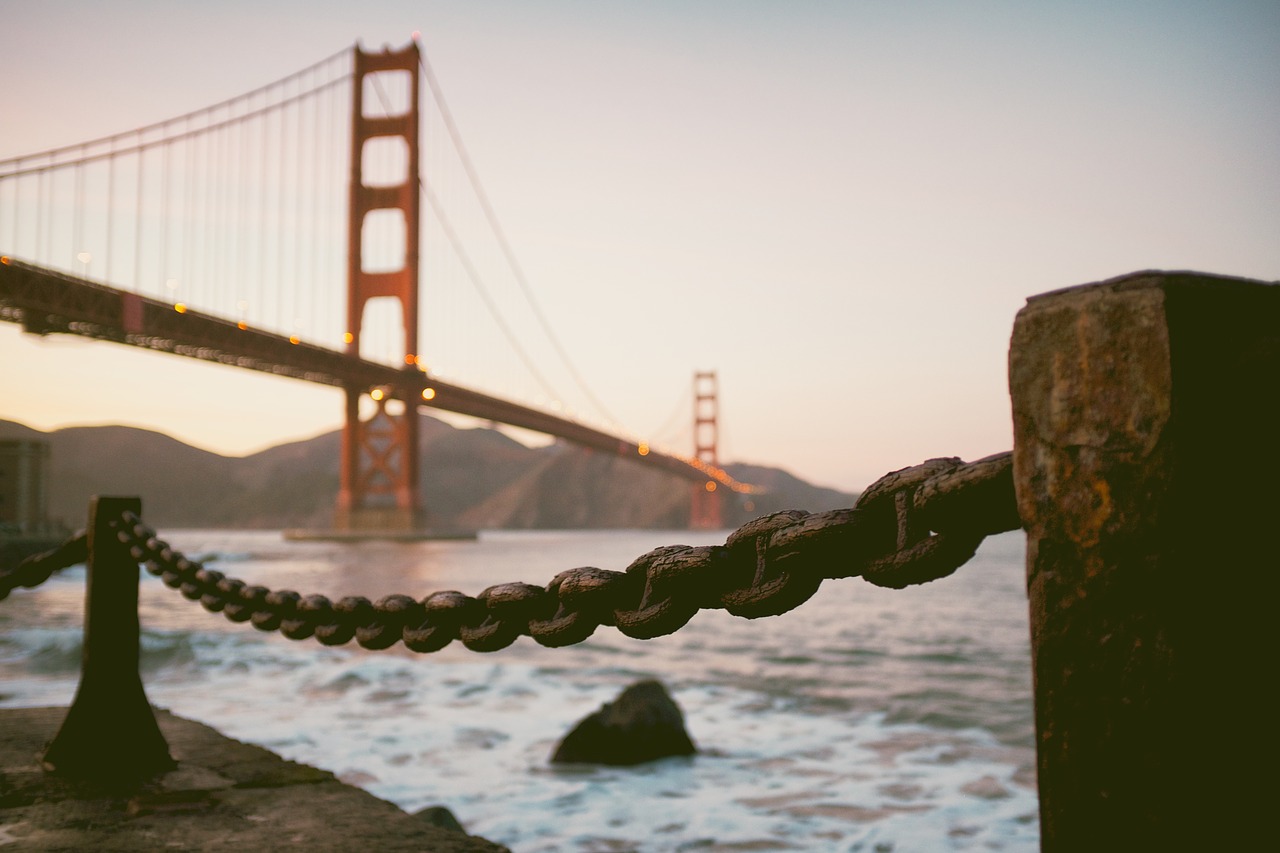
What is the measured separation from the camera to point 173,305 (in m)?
25.8

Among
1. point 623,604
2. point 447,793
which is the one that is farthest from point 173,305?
point 623,604

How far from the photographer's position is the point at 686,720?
734 centimetres

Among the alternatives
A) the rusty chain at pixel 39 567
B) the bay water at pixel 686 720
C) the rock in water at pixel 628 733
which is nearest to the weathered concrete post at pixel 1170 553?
the rusty chain at pixel 39 567

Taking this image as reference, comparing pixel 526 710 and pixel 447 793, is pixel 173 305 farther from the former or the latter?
pixel 447 793

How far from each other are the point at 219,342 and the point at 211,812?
89.1 ft

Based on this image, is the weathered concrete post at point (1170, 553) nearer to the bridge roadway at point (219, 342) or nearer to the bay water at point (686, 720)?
the bay water at point (686, 720)

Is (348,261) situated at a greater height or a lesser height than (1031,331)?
greater

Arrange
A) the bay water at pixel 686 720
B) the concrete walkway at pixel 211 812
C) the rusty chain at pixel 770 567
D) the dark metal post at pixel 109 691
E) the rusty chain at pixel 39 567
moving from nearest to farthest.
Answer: the rusty chain at pixel 770 567 → the concrete walkway at pixel 211 812 → the dark metal post at pixel 109 691 → the rusty chain at pixel 39 567 → the bay water at pixel 686 720

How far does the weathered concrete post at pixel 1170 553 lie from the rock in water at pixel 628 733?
481cm

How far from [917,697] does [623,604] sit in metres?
8.96

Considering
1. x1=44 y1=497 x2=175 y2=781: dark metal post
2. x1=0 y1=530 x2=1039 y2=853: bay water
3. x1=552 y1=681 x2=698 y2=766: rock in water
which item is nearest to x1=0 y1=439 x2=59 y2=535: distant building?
x1=0 y1=530 x2=1039 y2=853: bay water

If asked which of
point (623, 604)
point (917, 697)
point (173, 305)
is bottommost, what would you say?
point (917, 697)

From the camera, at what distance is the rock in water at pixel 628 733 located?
5242 mm

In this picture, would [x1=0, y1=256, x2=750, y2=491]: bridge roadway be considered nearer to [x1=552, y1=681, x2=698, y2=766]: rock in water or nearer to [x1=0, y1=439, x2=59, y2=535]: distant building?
[x1=0, y1=439, x2=59, y2=535]: distant building
